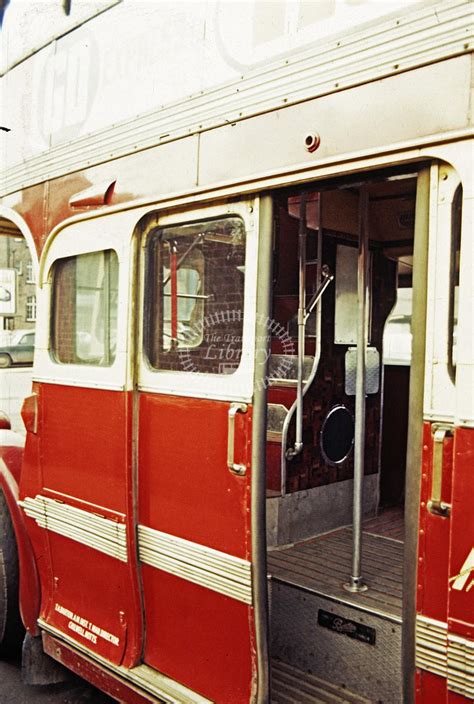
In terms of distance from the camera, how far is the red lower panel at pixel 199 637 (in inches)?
85.0

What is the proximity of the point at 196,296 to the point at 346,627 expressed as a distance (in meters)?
1.38

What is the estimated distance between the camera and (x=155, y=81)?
239 cm

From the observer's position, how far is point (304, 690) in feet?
8.02

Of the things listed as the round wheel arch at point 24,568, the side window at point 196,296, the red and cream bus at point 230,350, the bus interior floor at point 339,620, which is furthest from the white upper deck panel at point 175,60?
the bus interior floor at point 339,620

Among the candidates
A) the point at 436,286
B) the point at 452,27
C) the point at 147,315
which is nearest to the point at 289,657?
the point at 147,315

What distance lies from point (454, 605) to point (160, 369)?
1332 millimetres

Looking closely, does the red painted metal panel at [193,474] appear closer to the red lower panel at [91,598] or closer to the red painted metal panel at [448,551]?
the red lower panel at [91,598]

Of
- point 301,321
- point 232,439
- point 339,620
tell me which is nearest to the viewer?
point 232,439

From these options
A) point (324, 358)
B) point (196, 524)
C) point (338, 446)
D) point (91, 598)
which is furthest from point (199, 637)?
point (324, 358)

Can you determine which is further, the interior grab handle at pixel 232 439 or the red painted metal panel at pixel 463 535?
the interior grab handle at pixel 232 439

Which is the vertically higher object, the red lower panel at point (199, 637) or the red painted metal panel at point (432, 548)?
the red painted metal panel at point (432, 548)

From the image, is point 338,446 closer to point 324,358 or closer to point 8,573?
point 324,358

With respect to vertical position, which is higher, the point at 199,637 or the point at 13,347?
the point at 13,347

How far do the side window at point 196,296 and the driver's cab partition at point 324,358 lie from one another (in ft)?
3.15
